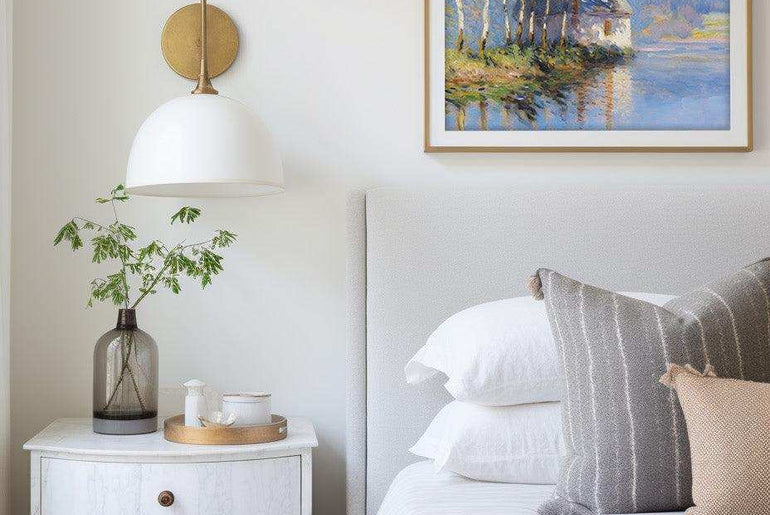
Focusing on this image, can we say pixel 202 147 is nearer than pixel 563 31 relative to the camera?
Yes

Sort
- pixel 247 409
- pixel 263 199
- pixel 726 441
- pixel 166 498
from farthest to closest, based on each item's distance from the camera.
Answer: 1. pixel 263 199
2. pixel 247 409
3. pixel 166 498
4. pixel 726 441

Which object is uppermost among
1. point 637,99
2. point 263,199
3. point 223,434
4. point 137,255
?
point 637,99

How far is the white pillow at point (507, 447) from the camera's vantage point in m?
1.80

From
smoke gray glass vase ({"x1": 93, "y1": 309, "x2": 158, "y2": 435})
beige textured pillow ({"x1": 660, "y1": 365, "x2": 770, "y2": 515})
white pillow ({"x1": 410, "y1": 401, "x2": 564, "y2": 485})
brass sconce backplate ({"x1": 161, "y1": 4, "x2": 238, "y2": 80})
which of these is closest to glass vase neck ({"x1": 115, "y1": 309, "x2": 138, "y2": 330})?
smoke gray glass vase ({"x1": 93, "y1": 309, "x2": 158, "y2": 435})

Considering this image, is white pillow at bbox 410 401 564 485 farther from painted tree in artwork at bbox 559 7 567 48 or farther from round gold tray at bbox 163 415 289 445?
painted tree in artwork at bbox 559 7 567 48

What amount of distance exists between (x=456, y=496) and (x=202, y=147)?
2.97 ft

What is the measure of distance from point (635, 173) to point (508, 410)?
88 centimetres

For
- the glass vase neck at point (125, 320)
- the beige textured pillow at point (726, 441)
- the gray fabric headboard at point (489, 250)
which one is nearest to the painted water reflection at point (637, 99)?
the gray fabric headboard at point (489, 250)

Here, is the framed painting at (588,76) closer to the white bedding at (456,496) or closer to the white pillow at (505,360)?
the white pillow at (505,360)

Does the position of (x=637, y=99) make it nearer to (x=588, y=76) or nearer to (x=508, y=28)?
(x=588, y=76)

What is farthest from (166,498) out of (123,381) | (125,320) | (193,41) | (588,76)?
(588,76)

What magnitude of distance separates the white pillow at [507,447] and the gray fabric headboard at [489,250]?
429mm

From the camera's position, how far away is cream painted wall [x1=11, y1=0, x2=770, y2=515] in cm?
235

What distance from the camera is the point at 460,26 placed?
7.82 feet
